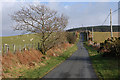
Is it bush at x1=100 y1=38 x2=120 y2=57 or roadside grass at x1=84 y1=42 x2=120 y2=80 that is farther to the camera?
bush at x1=100 y1=38 x2=120 y2=57

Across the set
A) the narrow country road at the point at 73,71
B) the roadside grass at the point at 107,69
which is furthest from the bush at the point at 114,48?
the narrow country road at the point at 73,71

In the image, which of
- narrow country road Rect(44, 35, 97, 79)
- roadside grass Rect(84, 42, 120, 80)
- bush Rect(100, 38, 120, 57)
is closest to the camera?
roadside grass Rect(84, 42, 120, 80)

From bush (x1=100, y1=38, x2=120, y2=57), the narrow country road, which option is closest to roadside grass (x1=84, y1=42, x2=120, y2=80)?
the narrow country road

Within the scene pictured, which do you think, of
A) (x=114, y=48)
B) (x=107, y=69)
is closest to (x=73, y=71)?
(x=107, y=69)

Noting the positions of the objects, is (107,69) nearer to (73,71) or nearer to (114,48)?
(73,71)

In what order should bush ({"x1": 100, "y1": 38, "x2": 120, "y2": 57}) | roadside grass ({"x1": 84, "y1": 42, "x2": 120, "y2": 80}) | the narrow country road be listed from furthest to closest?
bush ({"x1": 100, "y1": 38, "x2": 120, "y2": 57}), the narrow country road, roadside grass ({"x1": 84, "y1": 42, "x2": 120, "y2": 80})

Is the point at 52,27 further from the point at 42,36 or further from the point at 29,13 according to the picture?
the point at 29,13

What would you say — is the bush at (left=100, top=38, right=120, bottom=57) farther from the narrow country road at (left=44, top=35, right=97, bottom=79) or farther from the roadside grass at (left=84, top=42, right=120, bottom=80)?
the narrow country road at (left=44, top=35, right=97, bottom=79)

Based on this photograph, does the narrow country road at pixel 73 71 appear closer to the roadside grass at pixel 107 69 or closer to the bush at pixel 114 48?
the roadside grass at pixel 107 69

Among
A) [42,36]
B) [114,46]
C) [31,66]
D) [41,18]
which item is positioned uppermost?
[41,18]

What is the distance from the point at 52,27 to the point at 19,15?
17.6ft

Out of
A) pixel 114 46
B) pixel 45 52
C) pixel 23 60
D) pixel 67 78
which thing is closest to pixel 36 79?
pixel 67 78

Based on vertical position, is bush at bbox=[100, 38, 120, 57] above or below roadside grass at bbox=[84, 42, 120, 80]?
above

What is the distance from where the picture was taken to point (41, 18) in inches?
854
